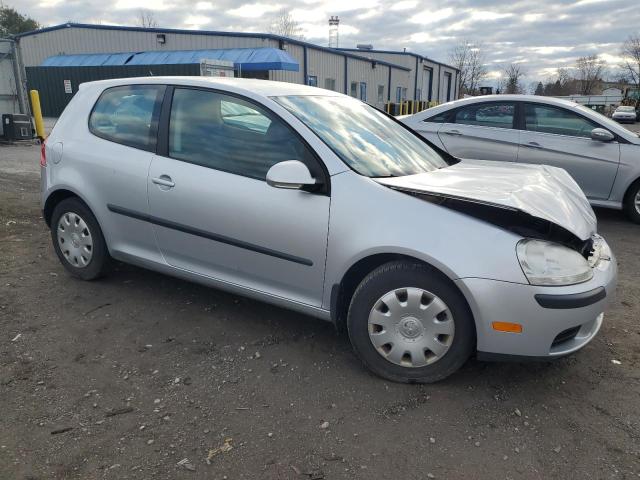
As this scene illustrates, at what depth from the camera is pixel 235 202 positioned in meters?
3.21

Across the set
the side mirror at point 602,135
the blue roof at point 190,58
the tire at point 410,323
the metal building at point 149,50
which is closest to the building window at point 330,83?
the metal building at point 149,50

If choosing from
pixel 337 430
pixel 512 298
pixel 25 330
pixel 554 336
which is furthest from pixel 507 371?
pixel 25 330

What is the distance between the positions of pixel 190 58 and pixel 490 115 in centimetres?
1910

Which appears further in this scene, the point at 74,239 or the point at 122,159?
the point at 74,239

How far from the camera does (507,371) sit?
119 inches

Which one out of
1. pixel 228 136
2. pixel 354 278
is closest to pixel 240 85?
pixel 228 136

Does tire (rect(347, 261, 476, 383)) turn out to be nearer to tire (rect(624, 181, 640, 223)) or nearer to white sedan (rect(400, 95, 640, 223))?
white sedan (rect(400, 95, 640, 223))

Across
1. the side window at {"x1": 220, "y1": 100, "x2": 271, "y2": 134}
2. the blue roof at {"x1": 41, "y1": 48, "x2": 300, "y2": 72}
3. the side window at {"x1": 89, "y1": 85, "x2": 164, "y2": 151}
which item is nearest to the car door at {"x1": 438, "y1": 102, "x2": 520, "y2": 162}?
the side window at {"x1": 220, "y1": 100, "x2": 271, "y2": 134}

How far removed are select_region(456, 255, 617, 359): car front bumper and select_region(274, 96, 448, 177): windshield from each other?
98 centimetres

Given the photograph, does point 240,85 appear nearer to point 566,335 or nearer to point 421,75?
point 566,335

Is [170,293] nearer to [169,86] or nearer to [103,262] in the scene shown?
[103,262]

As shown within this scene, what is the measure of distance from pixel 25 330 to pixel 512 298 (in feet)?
10.3

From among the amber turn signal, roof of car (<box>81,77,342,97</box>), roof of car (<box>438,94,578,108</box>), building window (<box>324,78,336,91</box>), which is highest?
building window (<box>324,78,336,91</box>)

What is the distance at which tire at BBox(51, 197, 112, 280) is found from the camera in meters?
4.05
